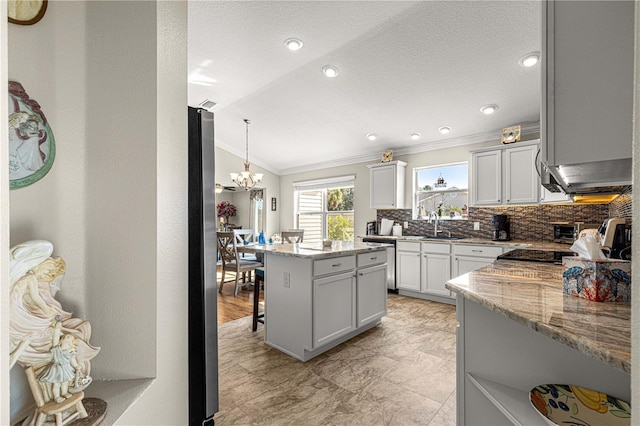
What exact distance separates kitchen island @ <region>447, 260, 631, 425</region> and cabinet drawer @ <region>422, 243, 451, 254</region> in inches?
107

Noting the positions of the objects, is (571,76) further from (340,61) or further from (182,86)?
(340,61)

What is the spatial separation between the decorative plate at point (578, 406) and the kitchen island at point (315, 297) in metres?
1.66

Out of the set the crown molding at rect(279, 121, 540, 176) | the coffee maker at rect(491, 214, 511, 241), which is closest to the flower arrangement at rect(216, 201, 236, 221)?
the crown molding at rect(279, 121, 540, 176)

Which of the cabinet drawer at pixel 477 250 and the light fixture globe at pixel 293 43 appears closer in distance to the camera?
the light fixture globe at pixel 293 43

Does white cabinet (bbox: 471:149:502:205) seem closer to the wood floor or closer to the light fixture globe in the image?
the light fixture globe

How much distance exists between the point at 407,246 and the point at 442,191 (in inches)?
44.9

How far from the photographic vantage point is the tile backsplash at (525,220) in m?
3.58

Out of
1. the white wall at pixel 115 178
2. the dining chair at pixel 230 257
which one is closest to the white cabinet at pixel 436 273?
the dining chair at pixel 230 257

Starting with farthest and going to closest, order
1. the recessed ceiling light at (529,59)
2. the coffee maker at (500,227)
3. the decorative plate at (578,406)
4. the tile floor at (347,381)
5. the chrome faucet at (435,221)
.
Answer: the chrome faucet at (435,221), the coffee maker at (500,227), the recessed ceiling light at (529,59), the tile floor at (347,381), the decorative plate at (578,406)

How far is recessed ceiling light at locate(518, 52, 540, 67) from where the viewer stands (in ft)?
9.07

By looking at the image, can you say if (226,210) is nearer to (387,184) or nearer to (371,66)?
(387,184)

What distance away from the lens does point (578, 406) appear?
90 centimetres

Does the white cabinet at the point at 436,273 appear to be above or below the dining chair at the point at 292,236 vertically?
below

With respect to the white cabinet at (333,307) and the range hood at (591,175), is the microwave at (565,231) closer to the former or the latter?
the range hood at (591,175)
